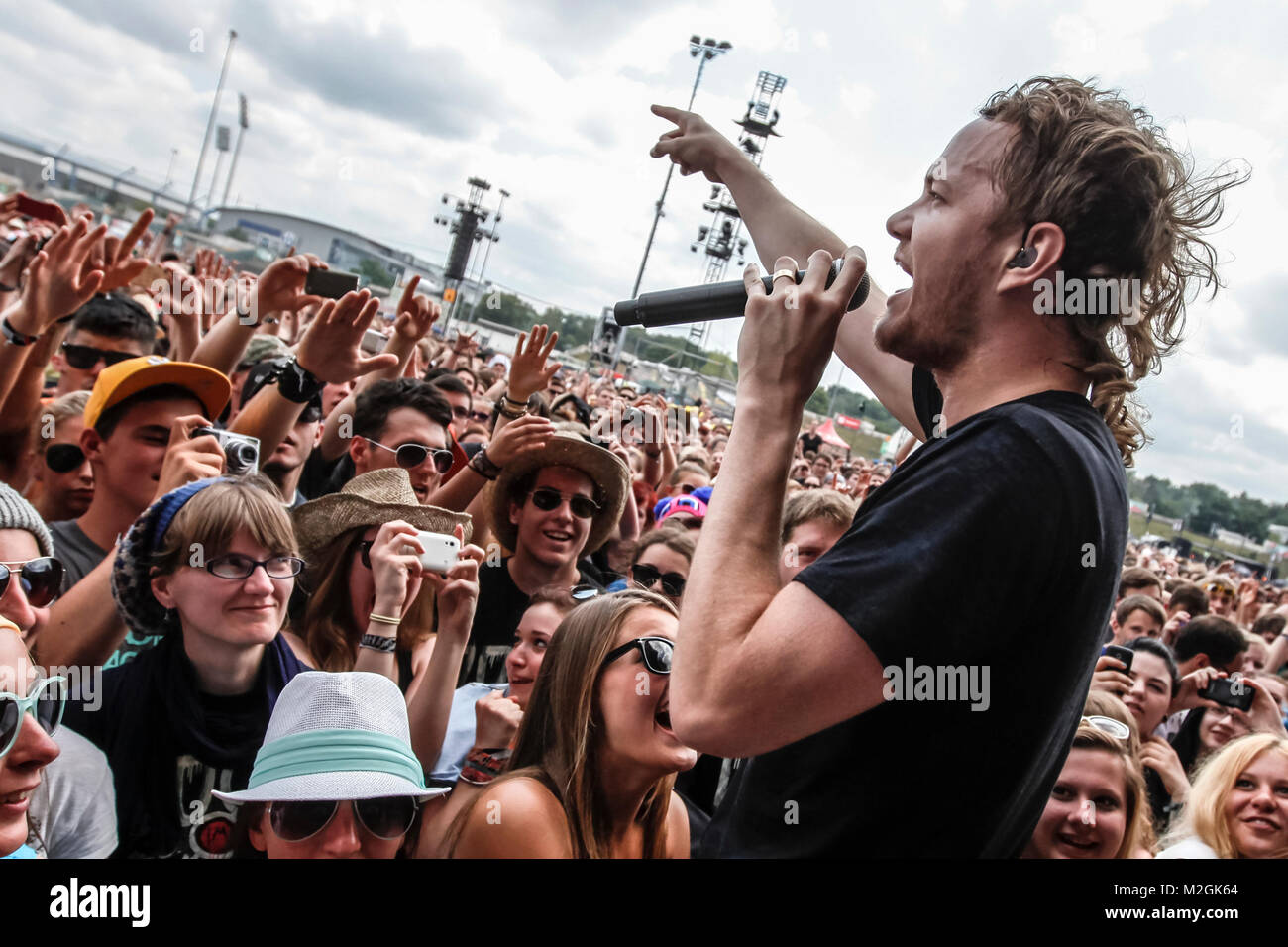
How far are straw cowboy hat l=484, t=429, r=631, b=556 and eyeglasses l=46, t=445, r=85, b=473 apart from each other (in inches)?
59.7

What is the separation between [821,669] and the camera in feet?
3.40

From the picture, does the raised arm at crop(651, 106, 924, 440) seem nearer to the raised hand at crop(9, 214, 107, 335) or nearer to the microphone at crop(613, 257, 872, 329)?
the microphone at crop(613, 257, 872, 329)

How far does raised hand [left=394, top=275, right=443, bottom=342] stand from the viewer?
173 inches

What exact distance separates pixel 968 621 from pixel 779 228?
4.01 ft

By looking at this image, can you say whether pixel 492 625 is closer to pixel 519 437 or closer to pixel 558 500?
pixel 558 500

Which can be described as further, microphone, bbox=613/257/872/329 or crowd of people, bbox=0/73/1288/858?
microphone, bbox=613/257/872/329

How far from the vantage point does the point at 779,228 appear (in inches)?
79.8

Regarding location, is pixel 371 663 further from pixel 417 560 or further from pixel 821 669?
pixel 821 669

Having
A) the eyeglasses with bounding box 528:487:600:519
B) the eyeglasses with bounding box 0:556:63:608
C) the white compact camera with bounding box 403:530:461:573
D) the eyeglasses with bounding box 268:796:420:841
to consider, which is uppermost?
the eyeglasses with bounding box 528:487:600:519

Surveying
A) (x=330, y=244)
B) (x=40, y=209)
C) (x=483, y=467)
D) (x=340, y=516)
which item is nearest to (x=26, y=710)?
(x=340, y=516)

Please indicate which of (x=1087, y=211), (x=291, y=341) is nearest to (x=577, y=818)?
(x=1087, y=211)

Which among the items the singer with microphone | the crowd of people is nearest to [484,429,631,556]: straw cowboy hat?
the crowd of people

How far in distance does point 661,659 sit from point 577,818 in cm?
42
